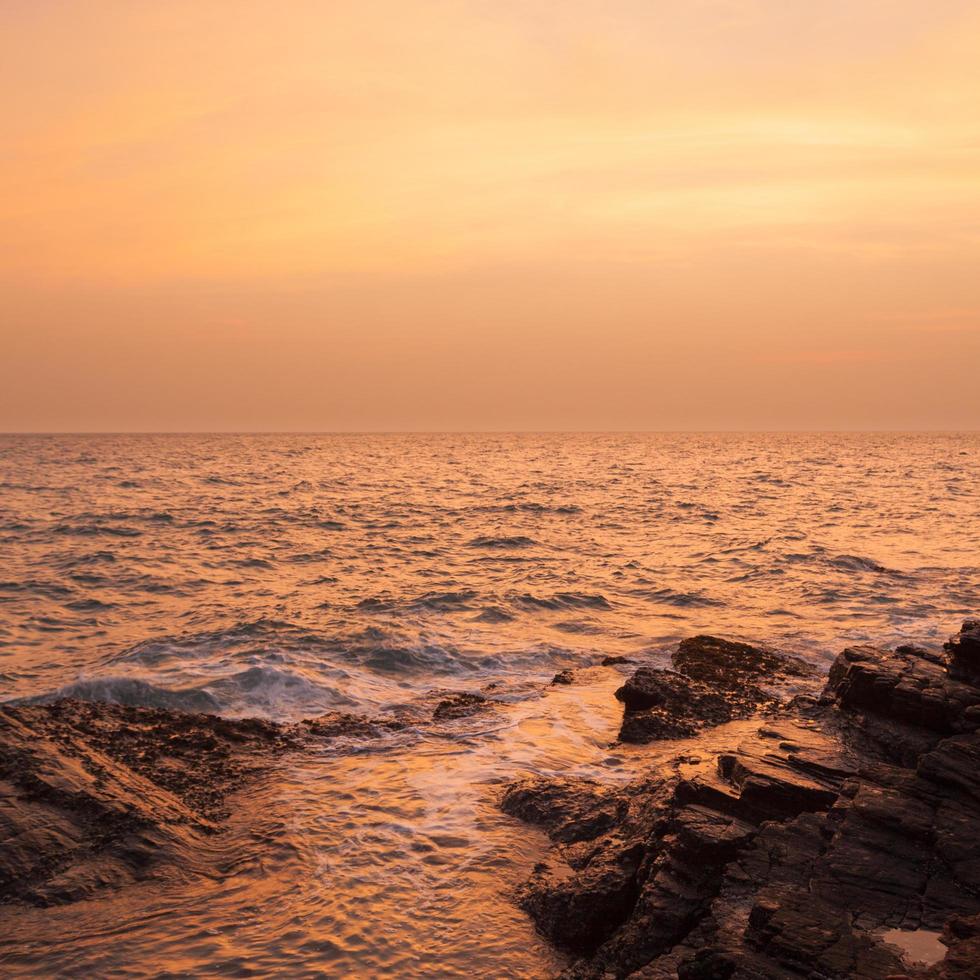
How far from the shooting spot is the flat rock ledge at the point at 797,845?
646cm

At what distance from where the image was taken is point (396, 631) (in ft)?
70.0

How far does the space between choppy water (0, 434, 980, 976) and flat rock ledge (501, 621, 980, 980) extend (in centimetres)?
77

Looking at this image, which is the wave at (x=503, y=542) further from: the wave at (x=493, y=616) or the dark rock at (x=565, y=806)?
the dark rock at (x=565, y=806)

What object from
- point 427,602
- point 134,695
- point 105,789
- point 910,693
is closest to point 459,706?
point 134,695

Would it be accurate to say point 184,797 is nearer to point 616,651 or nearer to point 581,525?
point 616,651

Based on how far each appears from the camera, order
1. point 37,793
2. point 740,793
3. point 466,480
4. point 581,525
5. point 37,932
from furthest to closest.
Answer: point 466,480 → point 581,525 → point 37,793 → point 740,793 → point 37,932

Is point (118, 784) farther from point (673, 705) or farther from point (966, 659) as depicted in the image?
point (966, 659)

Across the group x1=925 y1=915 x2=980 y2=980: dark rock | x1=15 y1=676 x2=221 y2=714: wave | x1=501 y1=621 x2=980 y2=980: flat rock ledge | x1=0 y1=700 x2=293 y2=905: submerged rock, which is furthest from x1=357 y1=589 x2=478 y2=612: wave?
x1=925 y1=915 x2=980 y2=980: dark rock

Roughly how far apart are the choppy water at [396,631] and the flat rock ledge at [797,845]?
2.54ft

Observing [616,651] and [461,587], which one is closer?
[616,651]

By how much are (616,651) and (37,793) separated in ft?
44.8

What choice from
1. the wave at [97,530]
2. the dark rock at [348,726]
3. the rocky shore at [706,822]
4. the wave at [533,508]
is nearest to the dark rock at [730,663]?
the rocky shore at [706,822]

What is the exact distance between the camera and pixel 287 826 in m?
10.5

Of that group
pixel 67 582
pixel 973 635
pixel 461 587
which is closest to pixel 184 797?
pixel 973 635
